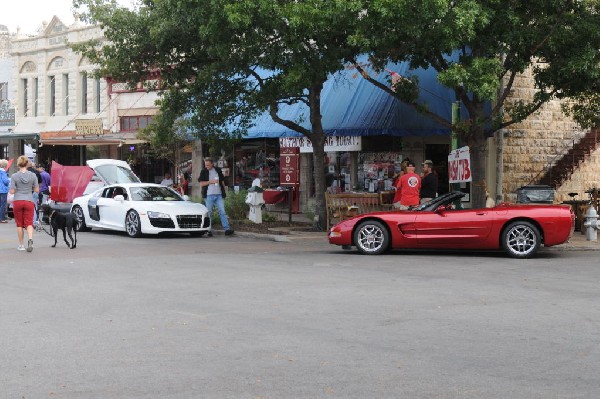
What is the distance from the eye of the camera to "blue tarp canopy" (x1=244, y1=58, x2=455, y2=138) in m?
22.8

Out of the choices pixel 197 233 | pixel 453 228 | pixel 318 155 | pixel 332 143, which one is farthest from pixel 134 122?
pixel 453 228

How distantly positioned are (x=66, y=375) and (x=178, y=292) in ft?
14.0

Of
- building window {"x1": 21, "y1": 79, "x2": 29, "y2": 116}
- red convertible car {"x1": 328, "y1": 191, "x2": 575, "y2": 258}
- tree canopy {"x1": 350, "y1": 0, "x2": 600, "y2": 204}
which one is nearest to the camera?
red convertible car {"x1": 328, "y1": 191, "x2": 575, "y2": 258}

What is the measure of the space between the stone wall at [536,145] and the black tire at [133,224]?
1052cm

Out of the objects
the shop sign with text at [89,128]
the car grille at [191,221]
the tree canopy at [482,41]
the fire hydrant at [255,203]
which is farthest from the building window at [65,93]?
the tree canopy at [482,41]

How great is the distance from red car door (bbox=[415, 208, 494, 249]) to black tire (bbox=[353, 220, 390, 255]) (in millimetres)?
594

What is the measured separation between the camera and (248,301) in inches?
379

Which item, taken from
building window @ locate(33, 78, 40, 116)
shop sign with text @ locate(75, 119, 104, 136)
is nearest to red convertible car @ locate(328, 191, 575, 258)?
shop sign with text @ locate(75, 119, 104, 136)

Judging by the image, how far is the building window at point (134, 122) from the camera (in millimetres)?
37625

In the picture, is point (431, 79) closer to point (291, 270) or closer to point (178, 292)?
point (291, 270)

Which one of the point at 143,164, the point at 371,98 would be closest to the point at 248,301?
the point at 371,98

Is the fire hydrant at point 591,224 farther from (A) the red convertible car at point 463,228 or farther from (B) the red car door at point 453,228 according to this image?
(B) the red car door at point 453,228

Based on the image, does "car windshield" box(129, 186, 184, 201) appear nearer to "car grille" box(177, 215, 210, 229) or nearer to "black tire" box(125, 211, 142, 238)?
"black tire" box(125, 211, 142, 238)

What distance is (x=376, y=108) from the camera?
23469 mm
